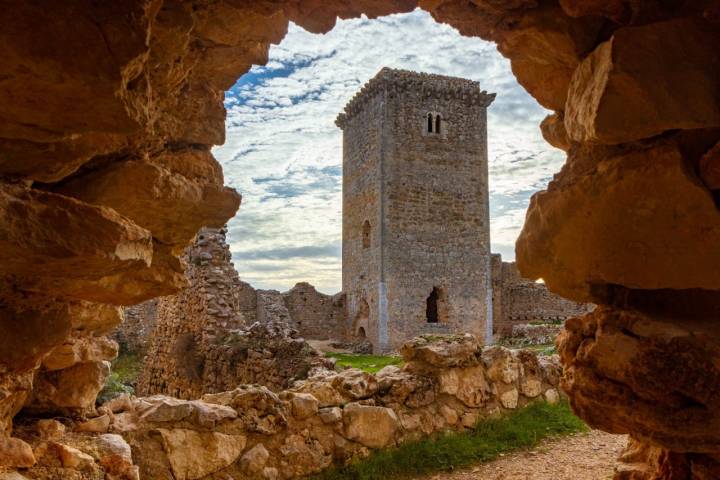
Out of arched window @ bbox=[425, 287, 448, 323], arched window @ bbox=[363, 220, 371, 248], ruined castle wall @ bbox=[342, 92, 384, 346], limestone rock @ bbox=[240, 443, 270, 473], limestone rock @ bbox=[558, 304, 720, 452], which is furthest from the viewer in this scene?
arched window @ bbox=[363, 220, 371, 248]

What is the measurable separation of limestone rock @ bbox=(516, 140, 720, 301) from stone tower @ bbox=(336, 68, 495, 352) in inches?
839

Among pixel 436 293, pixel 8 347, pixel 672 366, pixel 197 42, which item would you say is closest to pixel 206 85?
pixel 197 42

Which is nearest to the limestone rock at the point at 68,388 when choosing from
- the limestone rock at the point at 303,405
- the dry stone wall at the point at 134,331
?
the limestone rock at the point at 303,405

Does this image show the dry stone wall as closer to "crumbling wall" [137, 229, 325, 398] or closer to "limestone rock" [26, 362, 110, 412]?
"crumbling wall" [137, 229, 325, 398]

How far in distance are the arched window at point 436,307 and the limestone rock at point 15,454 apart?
22.4m

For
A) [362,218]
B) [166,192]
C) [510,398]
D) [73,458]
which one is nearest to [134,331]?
[362,218]

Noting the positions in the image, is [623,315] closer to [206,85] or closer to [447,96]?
[206,85]

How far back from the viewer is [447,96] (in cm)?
2550

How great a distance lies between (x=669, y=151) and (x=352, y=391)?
4064 millimetres

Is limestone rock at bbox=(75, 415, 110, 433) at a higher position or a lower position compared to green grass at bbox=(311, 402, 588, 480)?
higher

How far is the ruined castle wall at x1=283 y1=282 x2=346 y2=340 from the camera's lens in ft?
89.4

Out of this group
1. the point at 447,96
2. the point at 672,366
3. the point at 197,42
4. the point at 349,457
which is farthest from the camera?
the point at 447,96

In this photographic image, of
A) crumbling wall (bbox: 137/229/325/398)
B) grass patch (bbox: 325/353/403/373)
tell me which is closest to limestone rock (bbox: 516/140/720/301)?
crumbling wall (bbox: 137/229/325/398)

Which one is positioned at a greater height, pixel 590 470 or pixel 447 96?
pixel 447 96
